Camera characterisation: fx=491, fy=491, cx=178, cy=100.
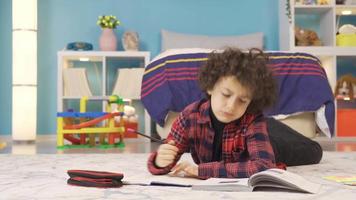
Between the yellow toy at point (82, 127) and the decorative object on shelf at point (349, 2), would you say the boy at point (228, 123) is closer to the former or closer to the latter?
the yellow toy at point (82, 127)

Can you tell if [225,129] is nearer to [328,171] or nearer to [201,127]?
[201,127]

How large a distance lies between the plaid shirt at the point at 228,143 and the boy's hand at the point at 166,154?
1 centimetres

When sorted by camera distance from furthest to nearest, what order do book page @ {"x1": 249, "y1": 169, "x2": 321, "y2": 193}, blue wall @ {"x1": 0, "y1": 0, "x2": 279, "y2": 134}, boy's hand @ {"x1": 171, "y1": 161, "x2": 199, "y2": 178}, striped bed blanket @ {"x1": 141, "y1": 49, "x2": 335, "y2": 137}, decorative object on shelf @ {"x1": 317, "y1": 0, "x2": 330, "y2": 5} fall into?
1. blue wall @ {"x1": 0, "y1": 0, "x2": 279, "y2": 134}
2. decorative object on shelf @ {"x1": 317, "y1": 0, "x2": 330, "y2": 5}
3. striped bed blanket @ {"x1": 141, "y1": 49, "x2": 335, "y2": 137}
4. boy's hand @ {"x1": 171, "y1": 161, "x2": 199, "y2": 178}
5. book page @ {"x1": 249, "y1": 169, "x2": 321, "y2": 193}

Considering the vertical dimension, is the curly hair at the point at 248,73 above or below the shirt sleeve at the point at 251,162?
above

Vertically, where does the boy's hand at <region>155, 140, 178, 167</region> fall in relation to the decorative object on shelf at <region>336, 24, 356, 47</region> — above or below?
below

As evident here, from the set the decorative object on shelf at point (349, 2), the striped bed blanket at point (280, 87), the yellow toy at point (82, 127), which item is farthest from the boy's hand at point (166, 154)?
the decorative object on shelf at point (349, 2)

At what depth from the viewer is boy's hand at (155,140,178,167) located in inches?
60.4

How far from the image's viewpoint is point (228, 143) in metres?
1.48

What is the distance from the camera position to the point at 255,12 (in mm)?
4781

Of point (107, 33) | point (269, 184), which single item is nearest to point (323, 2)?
point (107, 33)

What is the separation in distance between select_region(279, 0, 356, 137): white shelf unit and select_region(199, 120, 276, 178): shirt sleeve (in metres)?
2.99

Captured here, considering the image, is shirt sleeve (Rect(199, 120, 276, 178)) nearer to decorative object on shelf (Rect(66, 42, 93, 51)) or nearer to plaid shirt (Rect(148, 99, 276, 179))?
plaid shirt (Rect(148, 99, 276, 179))

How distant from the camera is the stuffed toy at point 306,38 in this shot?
4398mm

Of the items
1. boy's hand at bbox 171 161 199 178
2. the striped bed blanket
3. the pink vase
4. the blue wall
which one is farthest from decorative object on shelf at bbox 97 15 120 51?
boy's hand at bbox 171 161 199 178
